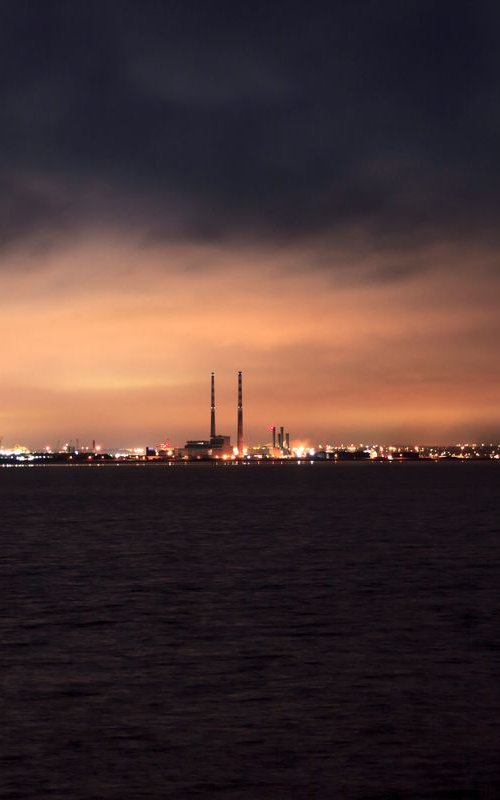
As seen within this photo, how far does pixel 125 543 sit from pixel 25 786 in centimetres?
4835

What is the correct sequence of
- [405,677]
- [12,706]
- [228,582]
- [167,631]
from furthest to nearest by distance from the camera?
[228,582] → [167,631] → [405,677] → [12,706]

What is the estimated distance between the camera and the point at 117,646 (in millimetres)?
29047

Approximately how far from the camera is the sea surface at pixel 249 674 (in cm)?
1725

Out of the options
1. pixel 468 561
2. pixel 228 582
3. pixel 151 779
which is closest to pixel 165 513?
pixel 468 561

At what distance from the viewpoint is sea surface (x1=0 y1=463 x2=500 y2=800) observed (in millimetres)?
17250

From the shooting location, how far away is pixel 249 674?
24969 mm

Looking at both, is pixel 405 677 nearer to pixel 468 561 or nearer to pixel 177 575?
pixel 177 575

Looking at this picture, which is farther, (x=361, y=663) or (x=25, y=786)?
(x=361, y=663)

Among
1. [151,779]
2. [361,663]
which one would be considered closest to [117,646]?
[361,663]

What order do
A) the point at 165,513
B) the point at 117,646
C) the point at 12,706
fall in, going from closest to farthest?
the point at 12,706
the point at 117,646
the point at 165,513

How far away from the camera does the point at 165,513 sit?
328 feet

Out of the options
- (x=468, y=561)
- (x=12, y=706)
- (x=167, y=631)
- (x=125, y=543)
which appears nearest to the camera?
(x=12, y=706)

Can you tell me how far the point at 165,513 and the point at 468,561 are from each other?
49861 mm

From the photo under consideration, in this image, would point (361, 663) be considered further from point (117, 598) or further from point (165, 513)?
point (165, 513)
